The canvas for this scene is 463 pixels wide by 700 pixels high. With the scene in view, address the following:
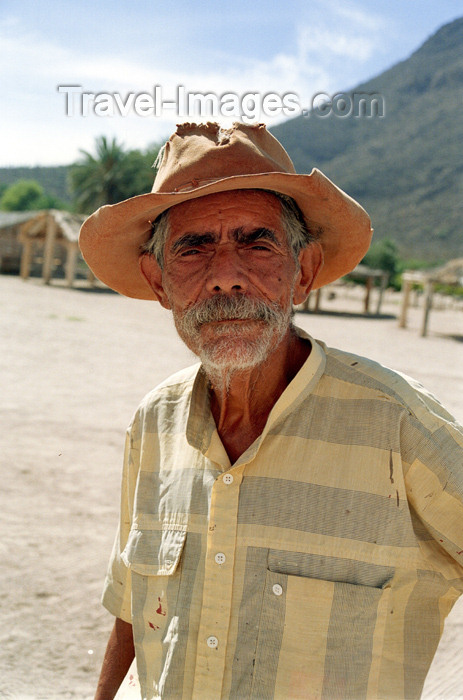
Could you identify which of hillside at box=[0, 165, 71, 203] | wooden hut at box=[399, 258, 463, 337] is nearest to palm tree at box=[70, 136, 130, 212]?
wooden hut at box=[399, 258, 463, 337]

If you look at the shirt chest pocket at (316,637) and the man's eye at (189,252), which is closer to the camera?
the shirt chest pocket at (316,637)

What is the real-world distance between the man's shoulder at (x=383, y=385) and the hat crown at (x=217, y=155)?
529mm

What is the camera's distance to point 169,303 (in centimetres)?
182

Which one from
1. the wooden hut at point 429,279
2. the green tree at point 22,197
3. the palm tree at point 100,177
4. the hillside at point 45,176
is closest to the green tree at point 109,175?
the palm tree at point 100,177

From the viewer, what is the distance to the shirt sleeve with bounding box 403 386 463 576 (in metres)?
1.34

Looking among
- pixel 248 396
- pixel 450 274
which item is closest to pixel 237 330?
pixel 248 396

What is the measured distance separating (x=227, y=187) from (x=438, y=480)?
2.81 feet

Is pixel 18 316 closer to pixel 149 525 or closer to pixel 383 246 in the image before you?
pixel 149 525

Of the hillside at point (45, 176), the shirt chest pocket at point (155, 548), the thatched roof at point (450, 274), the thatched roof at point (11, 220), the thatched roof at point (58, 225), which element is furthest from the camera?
the hillside at point (45, 176)

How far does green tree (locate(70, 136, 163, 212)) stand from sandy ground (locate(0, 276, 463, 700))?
126 feet

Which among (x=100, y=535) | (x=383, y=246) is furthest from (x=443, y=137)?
(x=100, y=535)

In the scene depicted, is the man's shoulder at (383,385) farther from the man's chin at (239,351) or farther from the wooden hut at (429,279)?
the wooden hut at (429,279)

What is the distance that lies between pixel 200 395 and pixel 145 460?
232 mm

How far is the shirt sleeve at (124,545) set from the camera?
1.74 m
